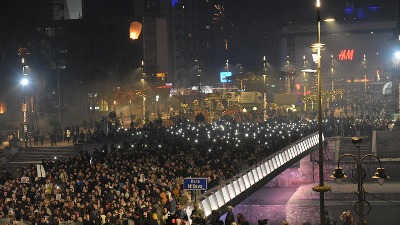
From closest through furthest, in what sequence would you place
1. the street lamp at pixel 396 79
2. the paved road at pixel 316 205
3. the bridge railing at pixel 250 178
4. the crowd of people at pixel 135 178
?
the crowd of people at pixel 135 178, the bridge railing at pixel 250 178, the paved road at pixel 316 205, the street lamp at pixel 396 79

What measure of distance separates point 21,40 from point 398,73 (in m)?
43.4

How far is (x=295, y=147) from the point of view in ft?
175

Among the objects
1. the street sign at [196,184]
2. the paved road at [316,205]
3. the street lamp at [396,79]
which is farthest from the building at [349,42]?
the street sign at [196,184]

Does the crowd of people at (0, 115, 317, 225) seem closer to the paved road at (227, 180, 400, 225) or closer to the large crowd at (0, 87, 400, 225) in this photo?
the large crowd at (0, 87, 400, 225)

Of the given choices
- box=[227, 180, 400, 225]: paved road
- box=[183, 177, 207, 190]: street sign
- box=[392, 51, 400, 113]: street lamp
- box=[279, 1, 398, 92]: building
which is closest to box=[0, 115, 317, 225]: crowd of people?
box=[183, 177, 207, 190]: street sign

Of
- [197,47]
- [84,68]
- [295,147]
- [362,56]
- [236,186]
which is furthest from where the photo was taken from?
[197,47]

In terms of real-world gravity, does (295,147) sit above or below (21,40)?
below

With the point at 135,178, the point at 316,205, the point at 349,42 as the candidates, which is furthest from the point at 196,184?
the point at 349,42

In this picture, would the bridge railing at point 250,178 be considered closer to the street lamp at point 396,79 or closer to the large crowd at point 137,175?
the large crowd at point 137,175

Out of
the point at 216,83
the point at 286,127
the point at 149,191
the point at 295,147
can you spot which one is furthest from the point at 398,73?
the point at 216,83

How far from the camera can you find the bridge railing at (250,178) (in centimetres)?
3197

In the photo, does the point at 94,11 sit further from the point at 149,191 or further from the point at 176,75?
the point at 149,191

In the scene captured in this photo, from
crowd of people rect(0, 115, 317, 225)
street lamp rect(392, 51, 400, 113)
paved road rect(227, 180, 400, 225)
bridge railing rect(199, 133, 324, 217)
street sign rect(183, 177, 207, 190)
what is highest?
street lamp rect(392, 51, 400, 113)

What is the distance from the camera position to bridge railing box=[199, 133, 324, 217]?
3197cm
